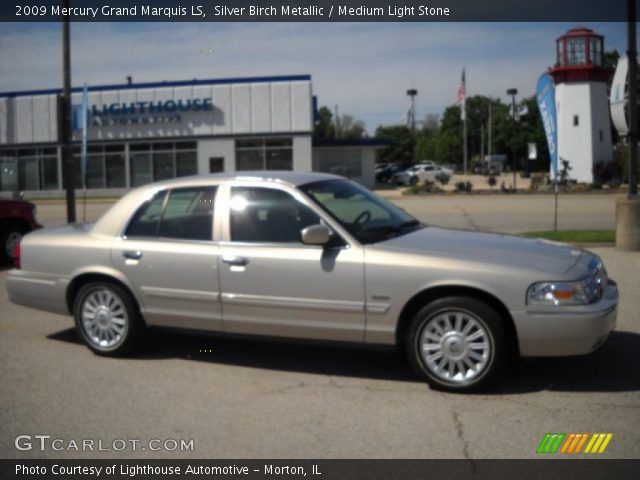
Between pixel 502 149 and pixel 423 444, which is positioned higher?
pixel 502 149

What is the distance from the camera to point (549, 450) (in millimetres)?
4527

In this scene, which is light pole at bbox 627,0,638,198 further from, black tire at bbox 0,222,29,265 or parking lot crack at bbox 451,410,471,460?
black tire at bbox 0,222,29,265

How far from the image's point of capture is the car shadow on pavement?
5.79 meters

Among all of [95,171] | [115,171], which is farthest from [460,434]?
[95,171]

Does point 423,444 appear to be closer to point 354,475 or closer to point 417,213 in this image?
point 354,475

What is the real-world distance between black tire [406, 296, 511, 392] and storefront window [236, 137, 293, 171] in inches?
1431

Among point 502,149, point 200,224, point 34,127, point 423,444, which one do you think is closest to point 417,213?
point 200,224

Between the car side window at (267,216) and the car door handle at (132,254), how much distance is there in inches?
35.0

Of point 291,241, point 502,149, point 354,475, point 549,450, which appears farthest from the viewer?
point 502,149

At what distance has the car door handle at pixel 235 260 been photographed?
611cm

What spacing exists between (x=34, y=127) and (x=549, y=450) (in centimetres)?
4407

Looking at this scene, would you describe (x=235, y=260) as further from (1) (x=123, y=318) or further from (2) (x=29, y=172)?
(2) (x=29, y=172)

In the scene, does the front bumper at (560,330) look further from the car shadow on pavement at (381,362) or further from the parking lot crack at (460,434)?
the parking lot crack at (460,434)

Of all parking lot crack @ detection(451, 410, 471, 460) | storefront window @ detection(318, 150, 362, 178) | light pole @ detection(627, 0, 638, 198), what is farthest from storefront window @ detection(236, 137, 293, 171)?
parking lot crack @ detection(451, 410, 471, 460)
